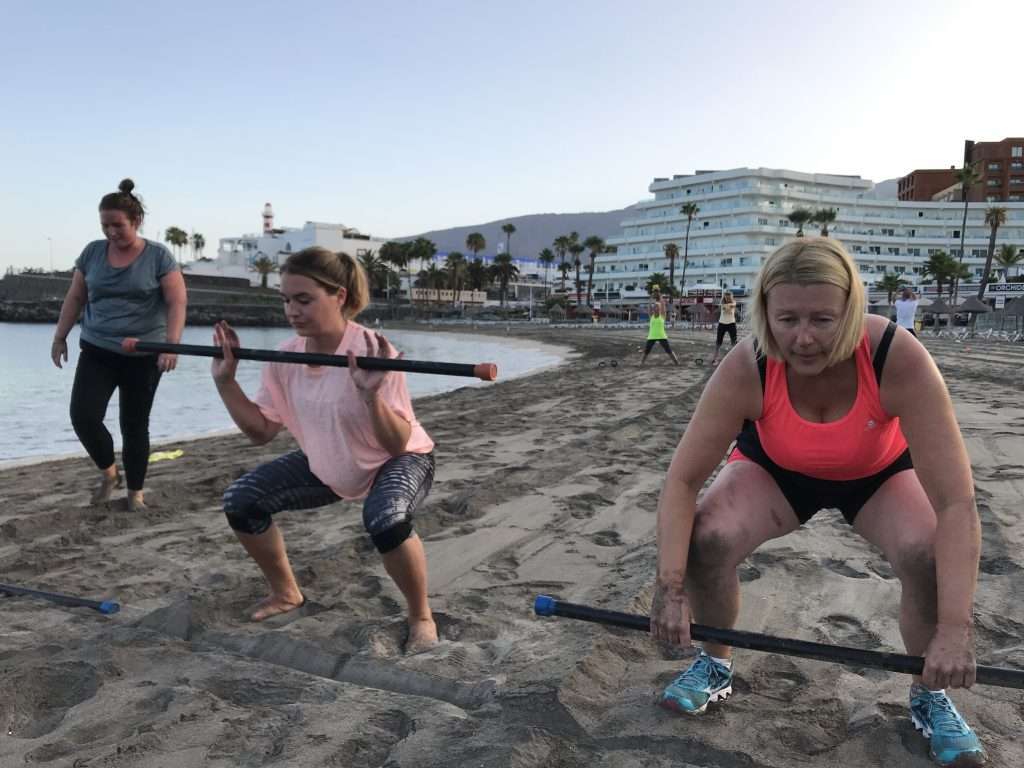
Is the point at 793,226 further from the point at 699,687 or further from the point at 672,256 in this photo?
the point at 699,687

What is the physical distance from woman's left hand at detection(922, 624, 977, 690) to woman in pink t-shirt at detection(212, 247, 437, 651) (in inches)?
61.8

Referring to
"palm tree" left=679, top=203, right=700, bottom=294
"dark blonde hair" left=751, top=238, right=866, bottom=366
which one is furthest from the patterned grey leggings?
"palm tree" left=679, top=203, right=700, bottom=294

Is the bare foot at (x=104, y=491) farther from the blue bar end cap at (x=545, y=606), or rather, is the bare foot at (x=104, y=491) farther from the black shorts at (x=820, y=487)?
the black shorts at (x=820, y=487)

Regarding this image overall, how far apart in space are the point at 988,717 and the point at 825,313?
1283 millimetres

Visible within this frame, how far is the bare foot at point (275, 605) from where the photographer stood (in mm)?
2873

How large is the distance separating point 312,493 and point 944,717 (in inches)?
86.1

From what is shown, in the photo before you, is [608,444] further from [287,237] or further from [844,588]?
[287,237]

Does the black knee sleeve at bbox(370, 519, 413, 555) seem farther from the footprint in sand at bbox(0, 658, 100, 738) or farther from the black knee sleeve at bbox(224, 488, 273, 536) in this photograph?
the footprint in sand at bbox(0, 658, 100, 738)

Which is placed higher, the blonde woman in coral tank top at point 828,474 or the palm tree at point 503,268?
the palm tree at point 503,268

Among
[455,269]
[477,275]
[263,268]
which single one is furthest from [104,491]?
[263,268]

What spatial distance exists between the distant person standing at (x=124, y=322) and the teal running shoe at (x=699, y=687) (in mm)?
3308

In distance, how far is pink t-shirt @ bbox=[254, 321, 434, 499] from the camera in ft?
8.88

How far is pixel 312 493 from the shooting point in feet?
9.37

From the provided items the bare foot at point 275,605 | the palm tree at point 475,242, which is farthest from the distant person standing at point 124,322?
the palm tree at point 475,242
